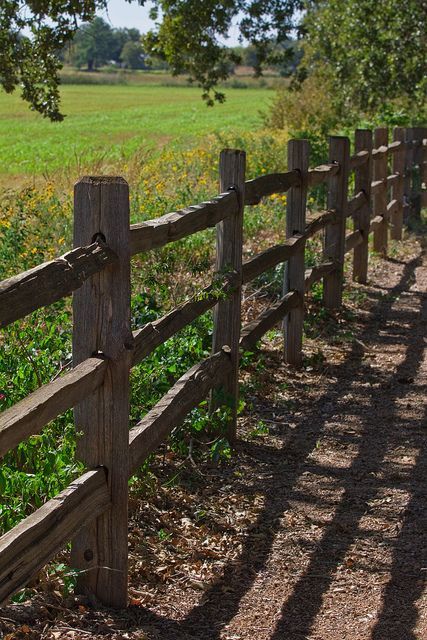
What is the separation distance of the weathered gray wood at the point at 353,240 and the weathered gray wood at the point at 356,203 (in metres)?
0.22

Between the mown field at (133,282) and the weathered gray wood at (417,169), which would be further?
the weathered gray wood at (417,169)

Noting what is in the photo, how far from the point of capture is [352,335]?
8609 mm

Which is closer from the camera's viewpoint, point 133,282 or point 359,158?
point 133,282

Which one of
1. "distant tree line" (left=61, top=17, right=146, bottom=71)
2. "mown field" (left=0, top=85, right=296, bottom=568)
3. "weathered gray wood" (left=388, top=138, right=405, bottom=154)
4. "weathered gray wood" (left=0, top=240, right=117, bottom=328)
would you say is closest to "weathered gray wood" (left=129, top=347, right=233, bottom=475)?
"mown field" (left=0, top=85, right=296, bottom=568)

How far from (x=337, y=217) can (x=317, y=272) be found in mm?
869

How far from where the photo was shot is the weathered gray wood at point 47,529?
3.04m

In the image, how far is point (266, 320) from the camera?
6812 mm

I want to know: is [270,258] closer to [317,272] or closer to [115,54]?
[317,272]

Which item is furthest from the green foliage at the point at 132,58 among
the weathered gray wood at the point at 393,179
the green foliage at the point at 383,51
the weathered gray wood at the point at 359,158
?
the weathered gray wood at the point at 359,158

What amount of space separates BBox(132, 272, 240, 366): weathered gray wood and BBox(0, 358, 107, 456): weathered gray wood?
50 centimetres

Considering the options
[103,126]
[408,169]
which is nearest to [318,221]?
[408,169]

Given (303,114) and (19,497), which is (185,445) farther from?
(303,114)

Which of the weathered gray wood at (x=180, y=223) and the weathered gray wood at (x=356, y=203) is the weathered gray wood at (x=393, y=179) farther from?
the weathered gray wood at (x=180, y=223)

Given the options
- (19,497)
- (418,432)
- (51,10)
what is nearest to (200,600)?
(19,497)
